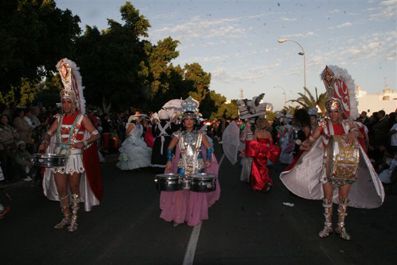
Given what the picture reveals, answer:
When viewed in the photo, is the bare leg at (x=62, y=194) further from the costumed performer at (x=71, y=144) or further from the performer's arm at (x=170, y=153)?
the performer's arm at (x=170, y=153)

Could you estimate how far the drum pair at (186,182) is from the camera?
20.9 feet

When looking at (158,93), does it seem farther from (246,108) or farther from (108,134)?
(246,108)

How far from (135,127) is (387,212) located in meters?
9.62

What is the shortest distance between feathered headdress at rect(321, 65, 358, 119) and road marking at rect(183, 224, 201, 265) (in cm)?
281

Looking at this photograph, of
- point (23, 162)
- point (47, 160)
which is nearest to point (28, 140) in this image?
point (23, 162)

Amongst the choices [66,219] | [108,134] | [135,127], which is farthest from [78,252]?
[108,134]

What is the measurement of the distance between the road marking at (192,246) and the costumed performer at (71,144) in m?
1.82

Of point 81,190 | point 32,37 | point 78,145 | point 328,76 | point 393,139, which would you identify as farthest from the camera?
point 32,37

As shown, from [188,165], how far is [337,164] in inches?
86.6

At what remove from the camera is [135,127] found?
16.2 metres

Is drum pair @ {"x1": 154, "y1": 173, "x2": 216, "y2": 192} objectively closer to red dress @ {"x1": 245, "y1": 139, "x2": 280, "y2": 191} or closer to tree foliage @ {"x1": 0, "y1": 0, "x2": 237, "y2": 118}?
red dress @ {"x1": 245, "y1": 139, "x2": 280, "y2": 191}

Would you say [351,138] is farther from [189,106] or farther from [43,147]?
[43,147]

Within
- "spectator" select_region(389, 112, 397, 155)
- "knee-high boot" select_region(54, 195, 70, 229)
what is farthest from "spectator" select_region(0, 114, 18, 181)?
"spectator" select_region(389, 112, 397, 155)

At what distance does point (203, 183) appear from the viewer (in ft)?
20.9
